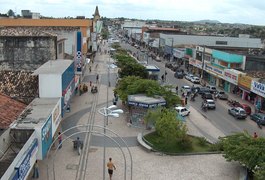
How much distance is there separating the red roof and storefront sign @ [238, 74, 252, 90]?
96.7ft

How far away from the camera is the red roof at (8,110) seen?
22444mm

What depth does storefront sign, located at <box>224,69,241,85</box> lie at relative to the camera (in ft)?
169

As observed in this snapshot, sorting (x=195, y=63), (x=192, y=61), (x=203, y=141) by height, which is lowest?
(x=203, y=141)

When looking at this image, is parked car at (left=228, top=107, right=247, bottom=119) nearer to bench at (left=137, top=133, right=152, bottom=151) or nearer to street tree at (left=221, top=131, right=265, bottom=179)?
bench at (left=137, top=133, right=152, bottom=151)

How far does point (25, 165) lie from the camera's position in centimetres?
1720

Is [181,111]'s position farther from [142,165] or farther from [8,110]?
A: [8,110]

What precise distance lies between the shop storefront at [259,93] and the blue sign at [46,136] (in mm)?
28238

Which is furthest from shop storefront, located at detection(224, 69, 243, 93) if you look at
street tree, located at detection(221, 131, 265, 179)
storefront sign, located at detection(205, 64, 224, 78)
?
street tree, located at detection(221, 131, 265, 179)

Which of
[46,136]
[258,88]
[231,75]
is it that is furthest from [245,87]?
[46,136]

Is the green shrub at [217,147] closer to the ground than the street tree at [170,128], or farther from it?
closer to the ground

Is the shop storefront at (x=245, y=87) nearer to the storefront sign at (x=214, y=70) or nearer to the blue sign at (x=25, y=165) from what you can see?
the storefront sign at (x=214, y=70)

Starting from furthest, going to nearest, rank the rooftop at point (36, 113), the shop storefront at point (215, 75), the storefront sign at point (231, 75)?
the shop storefront at point (215, 75) < the storefront sign at point (231, 75) < the rooftop at point (36, 113)

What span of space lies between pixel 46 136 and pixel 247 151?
11508 millimetres

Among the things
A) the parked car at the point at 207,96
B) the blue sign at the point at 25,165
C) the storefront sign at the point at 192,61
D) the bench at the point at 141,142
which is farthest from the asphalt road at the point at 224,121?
the storefront sign at the point at 192,61
